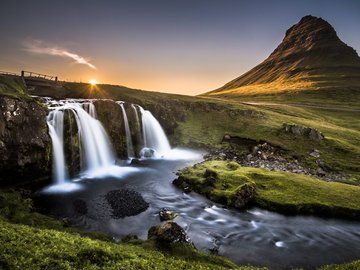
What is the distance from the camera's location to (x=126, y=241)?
21672 millimetres

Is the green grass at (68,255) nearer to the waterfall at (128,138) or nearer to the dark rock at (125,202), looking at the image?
the dark rock at (125,202)

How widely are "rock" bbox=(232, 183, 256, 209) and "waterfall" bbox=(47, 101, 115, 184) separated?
75.6 feet

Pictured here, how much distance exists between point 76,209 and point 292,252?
20993 millimetres

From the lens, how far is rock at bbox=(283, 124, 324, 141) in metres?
65.5

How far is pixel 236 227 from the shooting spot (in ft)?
89.6

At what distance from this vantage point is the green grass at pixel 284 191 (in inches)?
1236

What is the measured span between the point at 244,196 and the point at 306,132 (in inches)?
1642

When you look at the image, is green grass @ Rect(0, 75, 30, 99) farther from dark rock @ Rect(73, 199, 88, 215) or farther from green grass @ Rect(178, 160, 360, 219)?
green grass @ Rect(178, 160, 360, 219)

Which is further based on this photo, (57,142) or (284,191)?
(57,142)

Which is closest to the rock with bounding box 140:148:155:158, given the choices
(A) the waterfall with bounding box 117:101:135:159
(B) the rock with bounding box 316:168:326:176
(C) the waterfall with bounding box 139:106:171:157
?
(C) the waterfall with bounding box 139:106:171:157

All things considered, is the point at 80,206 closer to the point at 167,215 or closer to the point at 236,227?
the point at 167,215

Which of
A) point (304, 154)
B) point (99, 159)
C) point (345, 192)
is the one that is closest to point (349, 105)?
point (304, 154)

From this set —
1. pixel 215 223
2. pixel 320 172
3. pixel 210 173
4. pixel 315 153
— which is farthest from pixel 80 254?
pixel 315 153

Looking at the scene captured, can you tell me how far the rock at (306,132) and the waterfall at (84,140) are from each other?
43854 mm
